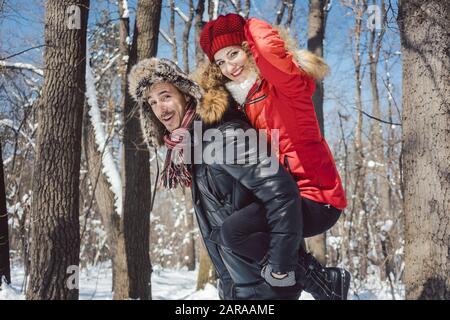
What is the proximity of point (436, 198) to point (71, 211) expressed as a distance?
3.28 m

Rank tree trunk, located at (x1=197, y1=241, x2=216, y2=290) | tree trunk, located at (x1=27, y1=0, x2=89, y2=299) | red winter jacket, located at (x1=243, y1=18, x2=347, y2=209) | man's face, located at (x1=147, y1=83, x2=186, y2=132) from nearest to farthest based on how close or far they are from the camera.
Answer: red winter jacket, located at (x1=243, y1=18, x2=347, y2=209)
man's face, located at (x1=147, y1=83, x2=186, y2=132)
tree trunk, located at (x1=27, y1=0, x2=89, y2=299)
tree trunk, located at (x1=197, y1=241, x2=216, y2=290)

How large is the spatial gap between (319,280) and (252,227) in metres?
0.40

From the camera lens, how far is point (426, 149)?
2639mm

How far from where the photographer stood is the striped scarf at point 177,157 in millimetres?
1620

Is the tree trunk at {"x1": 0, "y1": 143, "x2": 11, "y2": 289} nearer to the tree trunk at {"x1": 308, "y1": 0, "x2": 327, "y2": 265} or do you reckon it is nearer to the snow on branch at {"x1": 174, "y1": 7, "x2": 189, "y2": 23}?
the tree trunk at {"x1": 308, "y1": 0, "x2": 327, "y2": 265}

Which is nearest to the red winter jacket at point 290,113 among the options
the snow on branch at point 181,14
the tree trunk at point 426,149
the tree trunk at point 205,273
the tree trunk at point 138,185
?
the tree trunk at point 426,149

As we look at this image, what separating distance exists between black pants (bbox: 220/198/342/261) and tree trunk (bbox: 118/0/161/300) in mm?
4286

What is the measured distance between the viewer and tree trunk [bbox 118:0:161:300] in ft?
18.8

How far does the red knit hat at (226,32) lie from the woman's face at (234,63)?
23 mm

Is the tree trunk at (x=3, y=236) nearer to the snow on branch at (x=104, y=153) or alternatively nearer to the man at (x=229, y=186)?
the snow on branch at (x=104, y=153)

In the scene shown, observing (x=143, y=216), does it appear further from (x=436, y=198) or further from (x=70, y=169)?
(x=436, y=198)

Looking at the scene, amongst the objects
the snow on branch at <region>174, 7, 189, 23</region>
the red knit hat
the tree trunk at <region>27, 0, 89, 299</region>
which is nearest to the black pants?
the red knit hat

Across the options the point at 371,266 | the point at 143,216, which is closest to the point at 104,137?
the point at 143,216

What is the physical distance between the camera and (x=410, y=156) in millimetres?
2746
